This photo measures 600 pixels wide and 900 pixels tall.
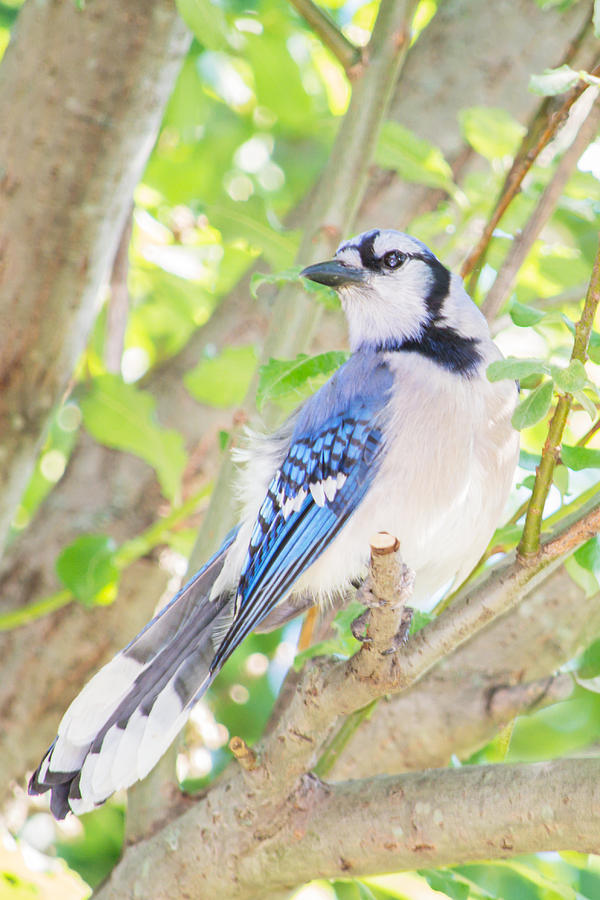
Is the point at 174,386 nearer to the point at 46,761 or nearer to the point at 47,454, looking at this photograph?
the point at 47,454

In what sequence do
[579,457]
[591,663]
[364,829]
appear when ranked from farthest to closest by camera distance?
[591,663] → [364,829] → [579,457]

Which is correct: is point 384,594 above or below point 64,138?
below

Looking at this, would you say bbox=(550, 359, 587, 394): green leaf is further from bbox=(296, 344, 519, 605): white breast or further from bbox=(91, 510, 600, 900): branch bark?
bbox=(296, 344, 519, 605): white breast

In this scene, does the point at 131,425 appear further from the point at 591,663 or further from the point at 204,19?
the point at 591,663

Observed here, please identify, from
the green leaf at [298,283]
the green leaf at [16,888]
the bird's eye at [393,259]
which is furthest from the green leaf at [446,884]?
the bird's eye at [393,259]

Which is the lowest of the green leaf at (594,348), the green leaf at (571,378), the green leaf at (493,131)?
the green leaf at (571,378)

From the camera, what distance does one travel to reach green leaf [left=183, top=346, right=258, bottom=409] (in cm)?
244

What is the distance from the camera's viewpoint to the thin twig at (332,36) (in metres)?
2.12

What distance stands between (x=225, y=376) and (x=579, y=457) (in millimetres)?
1112

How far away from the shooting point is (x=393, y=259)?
230cm

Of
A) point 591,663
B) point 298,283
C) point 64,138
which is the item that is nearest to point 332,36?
point 298,283

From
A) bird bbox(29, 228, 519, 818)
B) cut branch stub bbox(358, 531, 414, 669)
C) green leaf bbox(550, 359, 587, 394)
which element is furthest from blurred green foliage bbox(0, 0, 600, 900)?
cut branch stub bbox(358, 531, 414, 669)

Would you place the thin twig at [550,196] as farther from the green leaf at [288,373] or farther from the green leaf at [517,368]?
the green leaf at [517,368]

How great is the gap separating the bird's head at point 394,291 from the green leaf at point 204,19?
53cm
